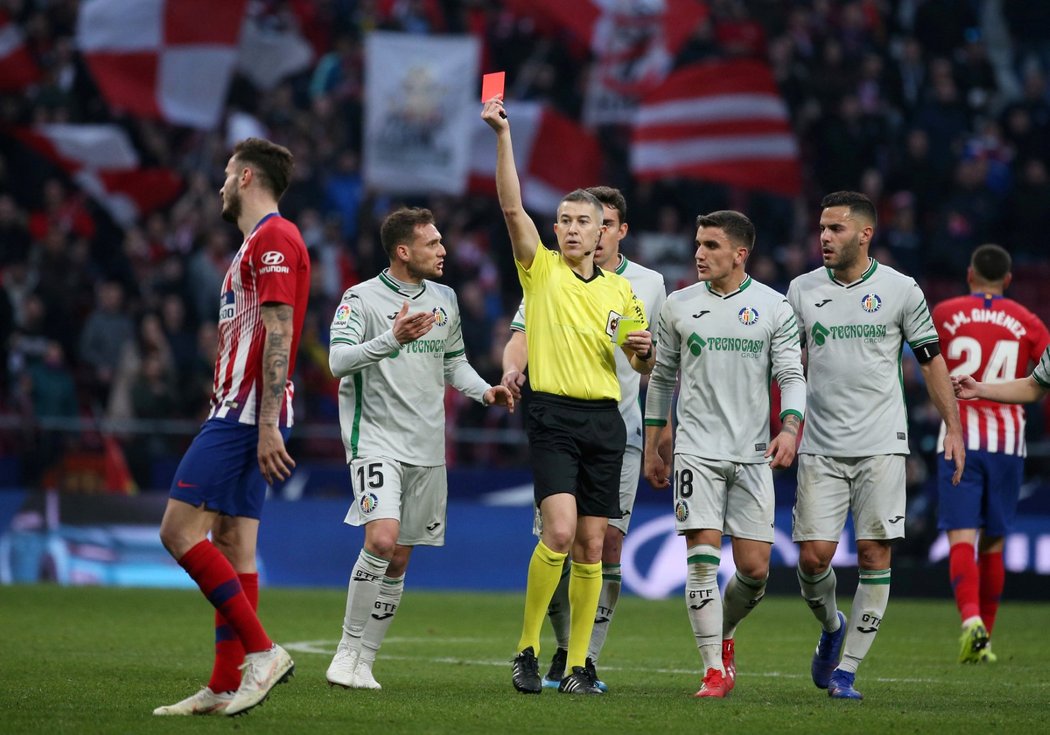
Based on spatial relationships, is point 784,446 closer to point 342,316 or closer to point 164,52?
point 342,316

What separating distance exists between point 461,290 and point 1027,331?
379 inches

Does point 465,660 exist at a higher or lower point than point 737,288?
lower

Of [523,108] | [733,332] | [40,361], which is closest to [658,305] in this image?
[733,332]

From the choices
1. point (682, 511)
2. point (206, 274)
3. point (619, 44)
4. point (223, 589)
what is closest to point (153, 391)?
point (206, 274)

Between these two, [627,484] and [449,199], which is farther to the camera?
[449,199]

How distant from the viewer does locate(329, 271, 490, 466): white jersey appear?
832 centimetres

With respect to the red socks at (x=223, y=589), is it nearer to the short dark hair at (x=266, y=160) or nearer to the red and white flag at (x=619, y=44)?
the short dark hair at (x=266, y=160)

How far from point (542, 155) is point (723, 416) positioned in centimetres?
1312

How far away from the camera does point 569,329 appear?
805cm

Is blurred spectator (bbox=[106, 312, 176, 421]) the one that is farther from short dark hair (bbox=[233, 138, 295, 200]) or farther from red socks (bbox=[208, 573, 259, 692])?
red socks (bbox=[208, 573, 259, 692])

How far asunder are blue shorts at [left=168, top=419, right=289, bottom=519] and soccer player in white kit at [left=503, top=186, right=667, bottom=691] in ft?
6.44

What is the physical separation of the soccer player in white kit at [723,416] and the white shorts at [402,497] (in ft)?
3.78

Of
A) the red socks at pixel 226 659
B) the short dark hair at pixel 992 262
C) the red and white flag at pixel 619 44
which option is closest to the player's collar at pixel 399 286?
the red socks at pixel 226 659

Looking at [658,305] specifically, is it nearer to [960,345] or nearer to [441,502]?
[441,502]
